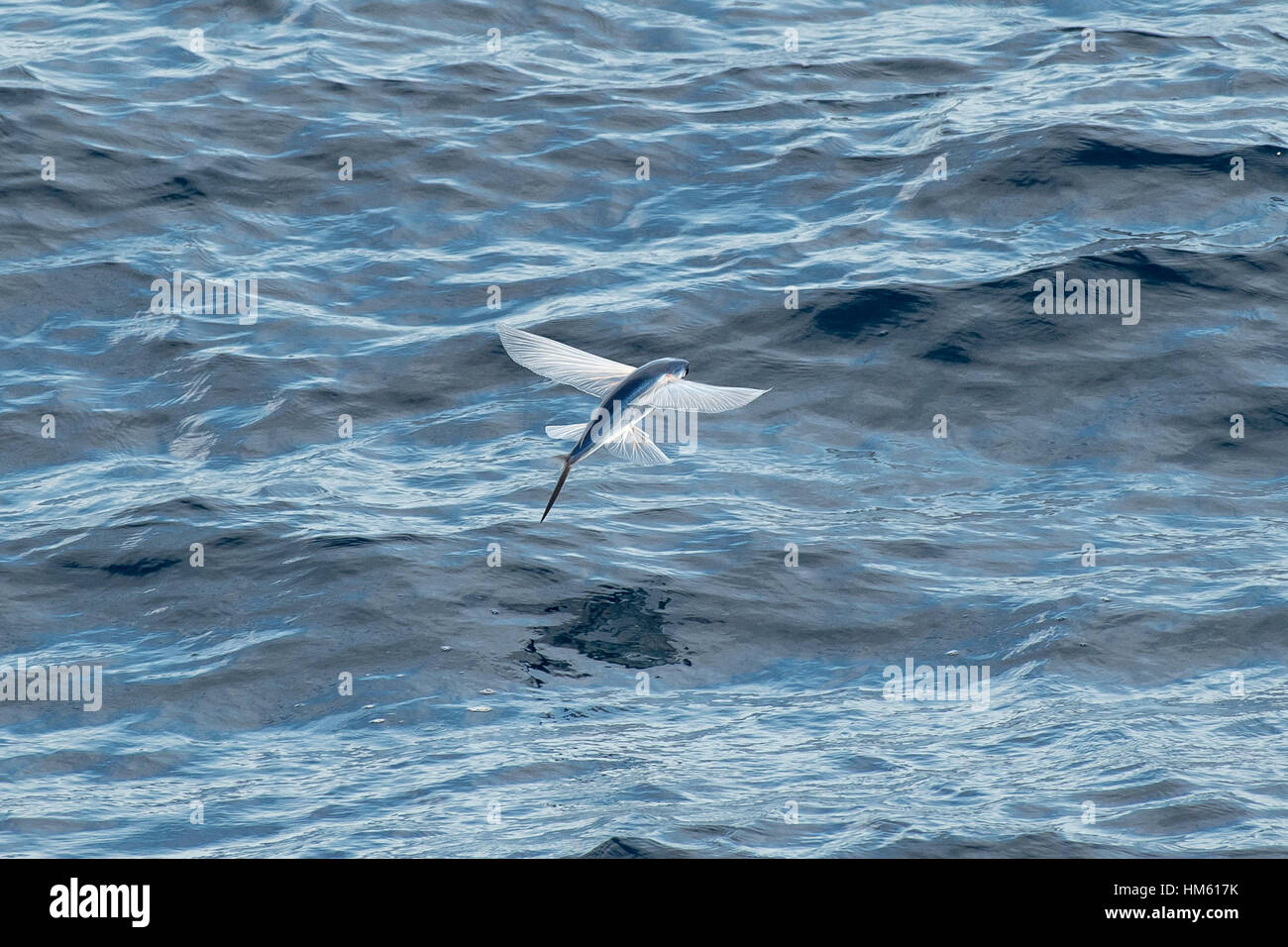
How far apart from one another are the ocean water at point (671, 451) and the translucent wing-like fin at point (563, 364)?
150 centimetres

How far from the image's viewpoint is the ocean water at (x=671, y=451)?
31.1 feet

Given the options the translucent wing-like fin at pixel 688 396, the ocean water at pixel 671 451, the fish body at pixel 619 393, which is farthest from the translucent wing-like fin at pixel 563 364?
the ocean water at pixel 671 451

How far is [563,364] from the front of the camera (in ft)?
37.0

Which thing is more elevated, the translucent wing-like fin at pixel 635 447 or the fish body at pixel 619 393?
the fish body at pixel 619 393

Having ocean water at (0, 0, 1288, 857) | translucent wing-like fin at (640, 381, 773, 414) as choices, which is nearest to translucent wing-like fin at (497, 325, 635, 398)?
translucent wing-like fin at (640, 381, 773, 414)

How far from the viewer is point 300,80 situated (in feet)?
64.7

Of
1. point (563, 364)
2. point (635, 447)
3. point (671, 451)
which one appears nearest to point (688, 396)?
point (635, 447)

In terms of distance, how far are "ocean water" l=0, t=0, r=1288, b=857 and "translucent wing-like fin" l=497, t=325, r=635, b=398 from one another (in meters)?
1.50

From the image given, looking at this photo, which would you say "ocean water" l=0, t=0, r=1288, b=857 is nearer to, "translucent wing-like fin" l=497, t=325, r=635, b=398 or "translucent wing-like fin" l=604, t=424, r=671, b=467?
"translucent wing-like fin" l=604, t=424, r=671, b=467

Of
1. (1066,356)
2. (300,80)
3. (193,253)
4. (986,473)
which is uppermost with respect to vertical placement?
(300,80)

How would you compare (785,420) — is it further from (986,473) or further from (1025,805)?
(1025,805)

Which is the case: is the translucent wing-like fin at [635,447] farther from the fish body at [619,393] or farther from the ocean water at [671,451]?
the ocean water at [671,451]
